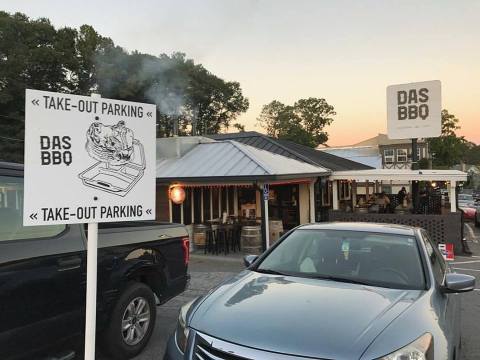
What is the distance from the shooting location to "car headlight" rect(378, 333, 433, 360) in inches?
100

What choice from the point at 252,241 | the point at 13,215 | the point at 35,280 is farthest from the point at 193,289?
the point at 13,215

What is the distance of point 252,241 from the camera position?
12.4 meters

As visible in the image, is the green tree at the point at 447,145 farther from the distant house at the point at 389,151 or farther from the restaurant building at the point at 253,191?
the restaurant building at the point at 253,191

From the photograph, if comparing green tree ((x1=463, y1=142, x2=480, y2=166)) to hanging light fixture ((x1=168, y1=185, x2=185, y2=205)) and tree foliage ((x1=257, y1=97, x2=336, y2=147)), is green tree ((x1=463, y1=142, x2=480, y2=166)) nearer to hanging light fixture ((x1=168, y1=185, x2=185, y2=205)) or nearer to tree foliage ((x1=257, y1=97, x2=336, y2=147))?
tree foliage ((x1=257, y1=97, x2=336, y2=147))

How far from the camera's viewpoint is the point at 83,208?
299cm

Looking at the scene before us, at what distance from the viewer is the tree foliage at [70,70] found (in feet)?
102

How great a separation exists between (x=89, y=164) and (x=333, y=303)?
1923 millimetres

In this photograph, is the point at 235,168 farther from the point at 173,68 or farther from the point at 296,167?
the point at 173,68

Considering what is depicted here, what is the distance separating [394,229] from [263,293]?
5.65 feet

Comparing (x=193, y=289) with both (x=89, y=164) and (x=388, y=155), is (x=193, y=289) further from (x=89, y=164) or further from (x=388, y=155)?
(x=388, y=155)

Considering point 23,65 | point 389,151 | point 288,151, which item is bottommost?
point 288,151

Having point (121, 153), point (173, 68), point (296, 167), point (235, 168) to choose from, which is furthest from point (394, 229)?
point (173, 68)

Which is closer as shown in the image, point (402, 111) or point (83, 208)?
point (83, 208)

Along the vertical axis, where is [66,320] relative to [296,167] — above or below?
below
